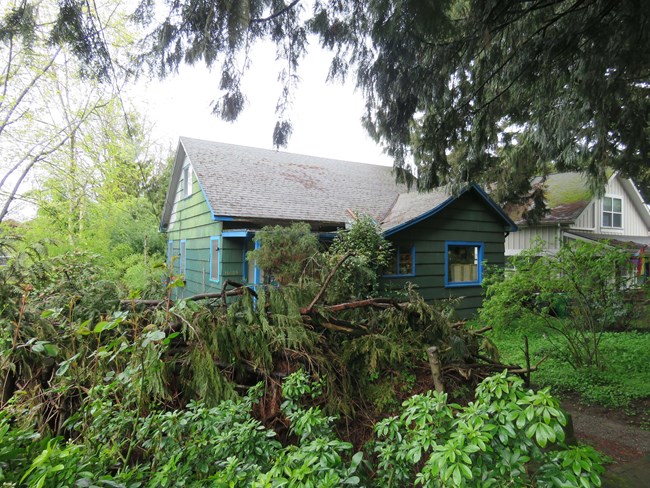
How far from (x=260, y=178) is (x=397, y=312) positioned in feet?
29.7

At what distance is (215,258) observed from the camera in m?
10.0

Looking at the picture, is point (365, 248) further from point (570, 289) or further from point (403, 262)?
point (570, 289)

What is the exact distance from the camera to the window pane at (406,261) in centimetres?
977

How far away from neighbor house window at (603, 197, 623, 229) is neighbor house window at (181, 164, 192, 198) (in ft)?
62.5

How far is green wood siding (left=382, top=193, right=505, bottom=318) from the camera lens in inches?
387

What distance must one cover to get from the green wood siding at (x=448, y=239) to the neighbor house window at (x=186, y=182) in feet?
22.9

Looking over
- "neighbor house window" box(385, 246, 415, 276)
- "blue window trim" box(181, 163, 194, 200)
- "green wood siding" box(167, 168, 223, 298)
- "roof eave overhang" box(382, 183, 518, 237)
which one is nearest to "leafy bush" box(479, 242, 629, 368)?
"roof eave overhang" box(382, 183, 518, 237)

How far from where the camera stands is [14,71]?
10.6m

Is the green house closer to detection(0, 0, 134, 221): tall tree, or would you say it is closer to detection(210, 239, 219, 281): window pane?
detection(210, 239, 219, 281): window pane

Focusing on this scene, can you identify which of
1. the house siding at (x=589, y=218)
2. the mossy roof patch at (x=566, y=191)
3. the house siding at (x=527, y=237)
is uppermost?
the mossy roof patch at (x=566, y=191)

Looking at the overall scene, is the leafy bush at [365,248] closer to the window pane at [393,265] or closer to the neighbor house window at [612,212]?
the window pane at [393,265]

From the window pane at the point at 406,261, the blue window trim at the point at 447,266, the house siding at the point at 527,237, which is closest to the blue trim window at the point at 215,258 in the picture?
the window pane at the point at 406,261

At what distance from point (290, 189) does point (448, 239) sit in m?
4.84

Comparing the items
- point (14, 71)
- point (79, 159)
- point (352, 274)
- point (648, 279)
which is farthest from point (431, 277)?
point (14, 71)
